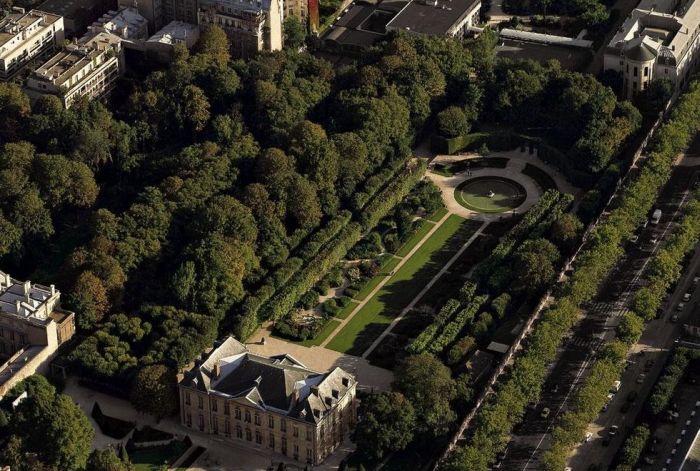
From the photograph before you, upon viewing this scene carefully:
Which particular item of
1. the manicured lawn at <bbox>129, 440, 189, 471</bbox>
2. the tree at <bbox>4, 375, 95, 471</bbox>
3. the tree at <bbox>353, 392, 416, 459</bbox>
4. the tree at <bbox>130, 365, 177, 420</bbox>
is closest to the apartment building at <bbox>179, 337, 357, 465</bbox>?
the tree at <bbox>130, 365, 177, 420</bbox>

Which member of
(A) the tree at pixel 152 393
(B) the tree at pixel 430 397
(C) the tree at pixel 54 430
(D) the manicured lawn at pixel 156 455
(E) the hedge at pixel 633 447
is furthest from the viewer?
(A) the tree at pixel 152 393

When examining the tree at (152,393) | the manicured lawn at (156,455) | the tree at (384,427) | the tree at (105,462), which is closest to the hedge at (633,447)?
the tree at (384,427)

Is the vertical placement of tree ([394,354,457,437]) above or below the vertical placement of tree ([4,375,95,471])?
above

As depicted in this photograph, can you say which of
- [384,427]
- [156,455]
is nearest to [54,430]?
[156,455]

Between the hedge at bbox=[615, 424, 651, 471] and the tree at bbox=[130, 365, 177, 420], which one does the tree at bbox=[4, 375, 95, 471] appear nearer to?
the tree at bbox=[130, 365, 177, 420]

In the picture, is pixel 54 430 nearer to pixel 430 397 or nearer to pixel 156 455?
pixel 156 455

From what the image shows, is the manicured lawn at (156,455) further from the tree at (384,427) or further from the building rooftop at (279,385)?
the tree at (384,427)
